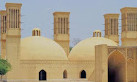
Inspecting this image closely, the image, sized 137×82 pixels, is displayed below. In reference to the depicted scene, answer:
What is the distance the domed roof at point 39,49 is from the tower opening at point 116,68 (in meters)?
5.77

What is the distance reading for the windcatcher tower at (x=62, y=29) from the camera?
43562 mm

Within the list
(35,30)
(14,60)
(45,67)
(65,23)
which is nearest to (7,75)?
(14,60)

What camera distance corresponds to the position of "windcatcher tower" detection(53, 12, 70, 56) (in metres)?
43.6

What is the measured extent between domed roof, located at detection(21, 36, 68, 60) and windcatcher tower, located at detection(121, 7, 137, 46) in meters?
9.84

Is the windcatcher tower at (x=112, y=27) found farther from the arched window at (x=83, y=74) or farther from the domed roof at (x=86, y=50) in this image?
A: the arched window at (x=83, y=74)

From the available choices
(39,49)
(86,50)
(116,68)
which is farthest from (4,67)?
(116,68)

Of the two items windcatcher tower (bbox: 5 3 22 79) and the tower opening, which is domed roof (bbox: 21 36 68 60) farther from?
the tower opening

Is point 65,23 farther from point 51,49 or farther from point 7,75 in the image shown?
point 7,75

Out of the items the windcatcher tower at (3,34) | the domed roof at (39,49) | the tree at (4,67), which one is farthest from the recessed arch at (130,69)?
the windcatcher tower at (3,34)

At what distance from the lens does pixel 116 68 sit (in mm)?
38531

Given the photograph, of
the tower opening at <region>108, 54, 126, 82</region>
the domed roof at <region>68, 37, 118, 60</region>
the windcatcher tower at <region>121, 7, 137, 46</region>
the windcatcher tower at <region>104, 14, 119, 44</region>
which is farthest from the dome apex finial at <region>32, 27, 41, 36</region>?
the windcatcher tower at <region>121, 7, 137, 46</region>

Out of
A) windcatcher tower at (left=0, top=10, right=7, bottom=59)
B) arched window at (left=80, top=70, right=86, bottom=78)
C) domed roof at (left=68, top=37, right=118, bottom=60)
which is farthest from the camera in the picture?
windcatcher tower at (left=0, top=10, right=7, bottom=59)

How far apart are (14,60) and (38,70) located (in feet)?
9.59

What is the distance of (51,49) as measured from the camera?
38.7m
